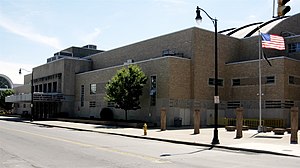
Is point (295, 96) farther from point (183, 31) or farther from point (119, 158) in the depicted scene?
point (119, 158)

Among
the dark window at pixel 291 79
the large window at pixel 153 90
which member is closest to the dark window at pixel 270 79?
the dark window at pixel 291 79

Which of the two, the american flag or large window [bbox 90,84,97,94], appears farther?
large window [bbox 90,84,97,94]

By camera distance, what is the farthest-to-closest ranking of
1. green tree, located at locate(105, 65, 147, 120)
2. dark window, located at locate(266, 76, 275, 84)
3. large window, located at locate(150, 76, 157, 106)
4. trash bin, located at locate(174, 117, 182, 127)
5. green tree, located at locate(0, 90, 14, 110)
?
green tree, located at locate(0, 90, 14, 110) → large window, located at locate(150, 76, 157, 106) → green tree, located at locate(105, 65, 147, 120) → dark window, located at locate(266, 76, 275, 84) → trash bin, located at locate(174, 117, 182, 127)

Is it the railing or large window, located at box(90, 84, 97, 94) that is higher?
large window, located at box(90, 84, 97, 94)

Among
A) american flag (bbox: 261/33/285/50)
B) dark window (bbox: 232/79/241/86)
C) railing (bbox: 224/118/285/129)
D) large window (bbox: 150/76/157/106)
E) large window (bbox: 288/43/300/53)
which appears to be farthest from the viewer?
large window (bbox: 288/43/300/53)

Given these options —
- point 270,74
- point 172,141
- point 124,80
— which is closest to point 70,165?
point 172,141

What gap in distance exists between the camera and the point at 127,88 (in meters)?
44.8

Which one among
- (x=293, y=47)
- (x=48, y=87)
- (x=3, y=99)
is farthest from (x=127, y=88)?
(x=3, y=99)

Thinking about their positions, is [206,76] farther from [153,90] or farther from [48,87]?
[48,87]

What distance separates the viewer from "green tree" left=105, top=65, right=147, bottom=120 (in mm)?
44812

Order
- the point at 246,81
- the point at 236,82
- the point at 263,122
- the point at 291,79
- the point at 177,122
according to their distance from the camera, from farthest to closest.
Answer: the point at 236,82, the point at 246,81, the point at 291,79, the point at 177,122, the point at 263,122

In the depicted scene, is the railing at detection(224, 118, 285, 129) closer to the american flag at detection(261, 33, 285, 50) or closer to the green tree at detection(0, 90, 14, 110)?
the american flag at detection(261, 33, 285, 50)

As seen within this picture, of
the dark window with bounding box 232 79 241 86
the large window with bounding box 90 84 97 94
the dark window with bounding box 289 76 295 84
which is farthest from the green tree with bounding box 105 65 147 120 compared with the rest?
the dark window with bounding box 289 76 295 84

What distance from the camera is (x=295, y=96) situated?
146 feet
